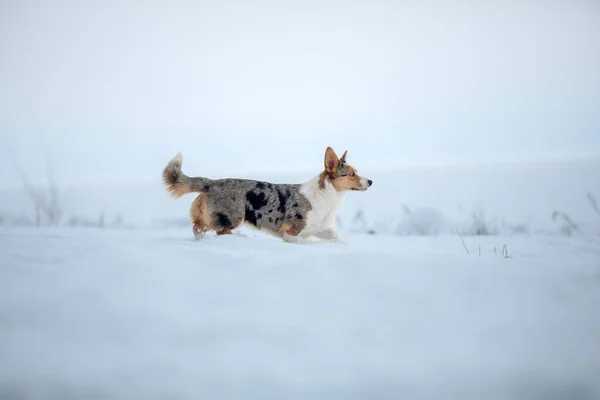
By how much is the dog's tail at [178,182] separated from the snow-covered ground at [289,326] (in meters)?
1.01

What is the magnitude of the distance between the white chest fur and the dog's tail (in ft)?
2.17

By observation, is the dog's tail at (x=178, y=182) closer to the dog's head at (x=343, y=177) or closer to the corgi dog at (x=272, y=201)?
the corgi dog at (x=272, y=201)

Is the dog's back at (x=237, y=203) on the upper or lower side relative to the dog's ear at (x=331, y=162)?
lower

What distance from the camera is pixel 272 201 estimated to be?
3.02 m

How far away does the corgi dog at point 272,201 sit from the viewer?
2807mm

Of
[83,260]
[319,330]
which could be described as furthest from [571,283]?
[83,260]

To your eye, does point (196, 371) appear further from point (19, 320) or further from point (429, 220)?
point (429, 220)

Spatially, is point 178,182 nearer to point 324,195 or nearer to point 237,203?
A: point 237,203

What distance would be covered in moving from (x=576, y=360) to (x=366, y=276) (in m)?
0.68

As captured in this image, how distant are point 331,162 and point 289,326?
1.72 meters

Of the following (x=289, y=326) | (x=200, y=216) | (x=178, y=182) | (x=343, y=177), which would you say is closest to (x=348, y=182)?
(x=343, y=177)

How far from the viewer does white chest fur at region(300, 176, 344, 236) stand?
2990 millimetres

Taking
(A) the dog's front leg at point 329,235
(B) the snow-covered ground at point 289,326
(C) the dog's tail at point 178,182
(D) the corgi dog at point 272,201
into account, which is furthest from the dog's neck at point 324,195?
(B) the snow-covered ground at point 289,326

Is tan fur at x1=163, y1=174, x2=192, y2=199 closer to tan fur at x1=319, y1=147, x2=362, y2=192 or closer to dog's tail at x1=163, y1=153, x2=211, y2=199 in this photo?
dog's tail at x1=163, y1=153, x2=211, y2=199
